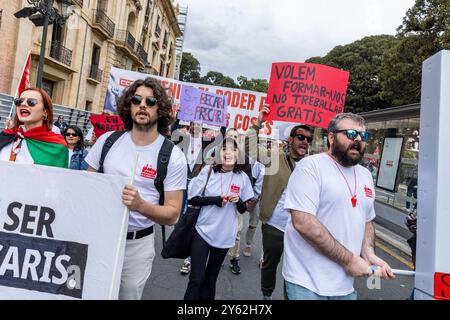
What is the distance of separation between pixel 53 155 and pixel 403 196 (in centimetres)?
880

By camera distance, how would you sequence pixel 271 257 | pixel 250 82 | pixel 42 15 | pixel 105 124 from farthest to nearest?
pixel 250 82 → pixel 42 15 → pixel 105 124 → pixel 271 257

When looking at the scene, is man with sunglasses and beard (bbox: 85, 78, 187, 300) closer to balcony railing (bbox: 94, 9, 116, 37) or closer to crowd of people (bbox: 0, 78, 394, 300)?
crowd of people (bbox: 0, 78, 394, 300)

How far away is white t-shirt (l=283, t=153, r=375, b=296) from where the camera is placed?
2.16 meters

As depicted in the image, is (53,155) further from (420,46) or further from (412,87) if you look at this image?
(412,87)

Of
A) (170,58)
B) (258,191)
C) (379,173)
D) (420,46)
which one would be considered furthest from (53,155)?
(170,58)

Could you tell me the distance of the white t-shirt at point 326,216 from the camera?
2.16 metres

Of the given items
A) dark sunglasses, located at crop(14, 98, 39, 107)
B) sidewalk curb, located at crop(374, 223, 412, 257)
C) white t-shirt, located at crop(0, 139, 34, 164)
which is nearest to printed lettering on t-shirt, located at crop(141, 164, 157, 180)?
white t-shirt, located at crop(0, 139, 34, 164)

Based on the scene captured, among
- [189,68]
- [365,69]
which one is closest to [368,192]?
[365,69]

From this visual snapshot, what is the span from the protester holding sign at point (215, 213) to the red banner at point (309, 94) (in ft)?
A: 2.34

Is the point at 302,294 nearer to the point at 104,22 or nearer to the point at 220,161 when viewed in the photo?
the point at 220,161

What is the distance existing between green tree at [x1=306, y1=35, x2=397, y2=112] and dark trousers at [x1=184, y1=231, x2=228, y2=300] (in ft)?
98.8

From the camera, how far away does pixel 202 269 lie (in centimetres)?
317
